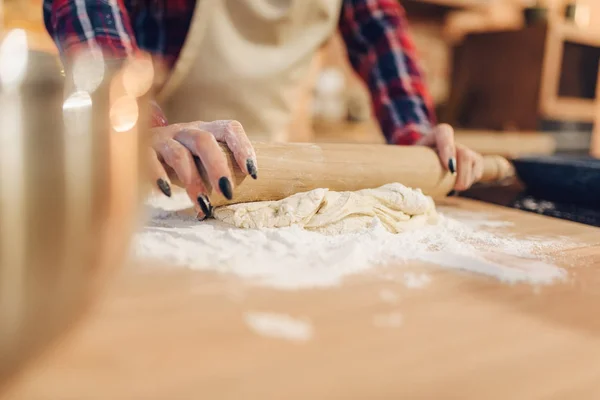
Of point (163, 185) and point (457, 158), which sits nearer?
point (163, 185)

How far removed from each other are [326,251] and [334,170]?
0.20 m

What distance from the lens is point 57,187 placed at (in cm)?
24

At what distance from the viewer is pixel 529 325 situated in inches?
15.8

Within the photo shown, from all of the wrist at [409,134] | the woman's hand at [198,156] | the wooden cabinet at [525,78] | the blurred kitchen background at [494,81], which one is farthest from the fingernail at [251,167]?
the wooden cabinet at [525,78]

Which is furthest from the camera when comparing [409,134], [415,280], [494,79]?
[494,79]

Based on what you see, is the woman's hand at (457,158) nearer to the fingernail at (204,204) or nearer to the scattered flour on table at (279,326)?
the fingernail at (204,204)

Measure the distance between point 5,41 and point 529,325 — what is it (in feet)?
1.31

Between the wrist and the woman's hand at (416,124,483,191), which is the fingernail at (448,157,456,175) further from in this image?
the wrist

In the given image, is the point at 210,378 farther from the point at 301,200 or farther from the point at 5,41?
the point at 301,200

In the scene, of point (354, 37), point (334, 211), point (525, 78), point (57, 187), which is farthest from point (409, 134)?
point (525, 78)

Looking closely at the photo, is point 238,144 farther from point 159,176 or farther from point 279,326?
point 279,326

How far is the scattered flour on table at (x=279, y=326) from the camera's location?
361mm

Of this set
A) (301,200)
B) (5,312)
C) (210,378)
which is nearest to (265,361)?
(210,378)

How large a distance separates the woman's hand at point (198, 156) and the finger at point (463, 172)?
0.41 m
